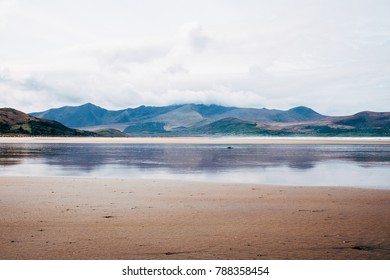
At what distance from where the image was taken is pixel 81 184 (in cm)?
2245

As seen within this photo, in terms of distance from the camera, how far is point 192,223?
12.8m

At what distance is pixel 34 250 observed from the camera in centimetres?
976

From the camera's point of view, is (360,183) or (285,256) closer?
(285,256)

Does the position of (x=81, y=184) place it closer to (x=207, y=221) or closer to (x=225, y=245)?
(x=207, y=221)

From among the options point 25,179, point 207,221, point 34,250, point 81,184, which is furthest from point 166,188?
point 34,250

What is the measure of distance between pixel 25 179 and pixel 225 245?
1853cm

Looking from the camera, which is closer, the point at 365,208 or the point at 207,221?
the point at 207,221

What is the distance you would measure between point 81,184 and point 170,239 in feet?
42.9

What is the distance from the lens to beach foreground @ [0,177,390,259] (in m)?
9.84

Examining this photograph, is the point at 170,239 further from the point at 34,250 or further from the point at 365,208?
the point at 365,208

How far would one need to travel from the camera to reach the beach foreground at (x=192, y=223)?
9836 millimetres

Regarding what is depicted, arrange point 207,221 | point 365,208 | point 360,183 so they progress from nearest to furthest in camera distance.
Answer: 1. point 207,221
2. point 365,208
3. point 360,183

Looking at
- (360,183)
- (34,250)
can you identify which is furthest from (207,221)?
(360,183)
